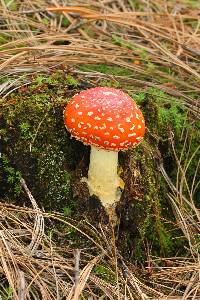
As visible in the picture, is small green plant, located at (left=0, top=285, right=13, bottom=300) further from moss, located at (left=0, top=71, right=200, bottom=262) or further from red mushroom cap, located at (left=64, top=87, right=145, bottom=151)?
red mushroom cap, located at (left=64, top=87, right=145, bottom=151)

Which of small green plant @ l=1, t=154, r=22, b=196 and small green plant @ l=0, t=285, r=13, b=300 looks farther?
small green plant @ l=1, t=154, r=22, b=196

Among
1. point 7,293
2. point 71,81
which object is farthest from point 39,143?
point 7,293

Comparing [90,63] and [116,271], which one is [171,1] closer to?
[90,63]

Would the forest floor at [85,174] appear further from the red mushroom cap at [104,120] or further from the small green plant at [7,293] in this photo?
the red mushroom cap at [104,120]

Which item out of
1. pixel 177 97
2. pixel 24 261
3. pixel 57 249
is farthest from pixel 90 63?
pixel 24 261

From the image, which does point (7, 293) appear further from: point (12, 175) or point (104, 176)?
point (104, 176)

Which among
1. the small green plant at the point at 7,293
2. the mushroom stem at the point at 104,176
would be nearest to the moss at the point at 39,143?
the mushroom stem at the point at 104,176

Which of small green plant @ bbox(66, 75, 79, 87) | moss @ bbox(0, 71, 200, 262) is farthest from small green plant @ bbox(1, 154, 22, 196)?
small green plant @ bbox(66, 75, 79, 87)
